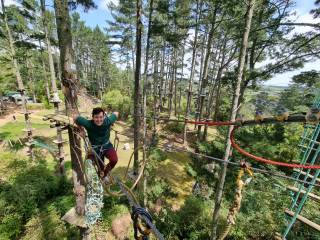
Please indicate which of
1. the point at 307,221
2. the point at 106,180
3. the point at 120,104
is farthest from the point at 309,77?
the point at 120,104

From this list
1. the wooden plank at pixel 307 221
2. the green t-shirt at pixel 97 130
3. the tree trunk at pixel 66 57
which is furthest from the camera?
the tree trunk at pixel 66 57

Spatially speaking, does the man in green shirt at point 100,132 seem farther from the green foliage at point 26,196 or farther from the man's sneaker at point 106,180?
the green foliage at point 26,196

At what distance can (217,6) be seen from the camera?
9258 millimetres

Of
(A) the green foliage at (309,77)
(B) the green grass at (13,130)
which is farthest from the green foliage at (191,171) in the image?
(B) the green grass at (13,130)

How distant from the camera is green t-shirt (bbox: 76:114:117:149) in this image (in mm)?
3423

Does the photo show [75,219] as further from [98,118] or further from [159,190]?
[159,190]

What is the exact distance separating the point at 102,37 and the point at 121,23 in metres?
12.0

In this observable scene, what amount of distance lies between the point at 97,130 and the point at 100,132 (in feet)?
0.23

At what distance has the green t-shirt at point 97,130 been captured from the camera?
11.2 feet

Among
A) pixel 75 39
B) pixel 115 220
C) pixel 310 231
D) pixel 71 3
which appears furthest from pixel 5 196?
pixel 75 39

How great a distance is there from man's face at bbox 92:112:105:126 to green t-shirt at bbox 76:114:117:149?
73 mm

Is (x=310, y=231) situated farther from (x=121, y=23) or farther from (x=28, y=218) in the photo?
(x=121, y=23)

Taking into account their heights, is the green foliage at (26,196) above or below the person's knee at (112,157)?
below

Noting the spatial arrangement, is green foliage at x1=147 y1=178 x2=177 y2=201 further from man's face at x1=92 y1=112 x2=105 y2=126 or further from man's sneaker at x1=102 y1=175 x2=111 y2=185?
man's face at x1=92 y1=112 x2=105 y2=126
